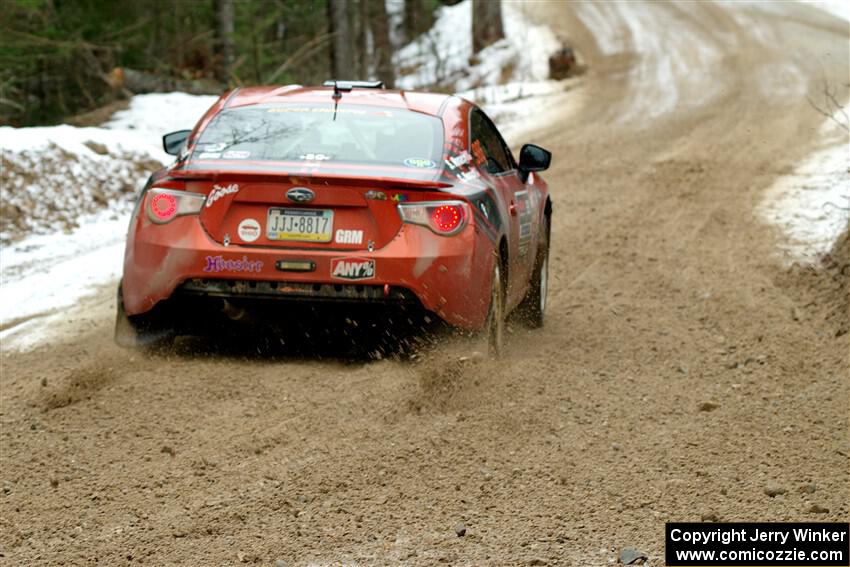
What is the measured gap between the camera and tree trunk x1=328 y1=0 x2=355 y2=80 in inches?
945

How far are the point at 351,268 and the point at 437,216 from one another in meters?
A: 0.53

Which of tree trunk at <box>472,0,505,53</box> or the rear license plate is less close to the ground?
the rear license plate

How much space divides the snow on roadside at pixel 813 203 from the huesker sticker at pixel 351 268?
5698mm

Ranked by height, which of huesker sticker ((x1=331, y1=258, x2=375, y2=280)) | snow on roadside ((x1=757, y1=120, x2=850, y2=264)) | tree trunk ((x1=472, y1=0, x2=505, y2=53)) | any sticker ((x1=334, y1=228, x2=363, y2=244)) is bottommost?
tree trunk ((x1=472, y1=0, x2=505, y2=53))

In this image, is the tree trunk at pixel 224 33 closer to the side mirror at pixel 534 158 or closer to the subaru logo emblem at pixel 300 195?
the side mirror at pixel 534 158

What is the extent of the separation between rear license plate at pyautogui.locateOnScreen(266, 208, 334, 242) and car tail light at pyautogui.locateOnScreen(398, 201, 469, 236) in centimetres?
41

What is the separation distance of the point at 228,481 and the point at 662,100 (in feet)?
64.6

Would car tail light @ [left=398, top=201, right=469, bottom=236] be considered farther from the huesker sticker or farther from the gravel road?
the gravel road

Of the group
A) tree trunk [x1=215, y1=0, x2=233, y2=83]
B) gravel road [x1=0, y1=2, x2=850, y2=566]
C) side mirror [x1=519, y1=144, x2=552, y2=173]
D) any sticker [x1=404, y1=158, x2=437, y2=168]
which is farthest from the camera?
tree trunk [x1=215, y1=0, x2=233, y2=83]

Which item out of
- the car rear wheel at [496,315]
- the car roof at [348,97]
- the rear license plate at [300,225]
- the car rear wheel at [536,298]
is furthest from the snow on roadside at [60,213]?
the car rear wheel at [536,298]

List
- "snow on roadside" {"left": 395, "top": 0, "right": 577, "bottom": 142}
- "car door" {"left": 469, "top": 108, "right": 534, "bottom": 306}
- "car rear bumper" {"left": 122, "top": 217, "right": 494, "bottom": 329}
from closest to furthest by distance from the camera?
1. "car rear bumper" {"left": 122, "top": 217, "right": 494, "bottom": 329}
2. "car door" {"left": 469, "top": 108, "right": 534, "bottom": 306}
3. "snow on roadside" {"left": 395, "top": 0, "right": 577, "bottom": 142}

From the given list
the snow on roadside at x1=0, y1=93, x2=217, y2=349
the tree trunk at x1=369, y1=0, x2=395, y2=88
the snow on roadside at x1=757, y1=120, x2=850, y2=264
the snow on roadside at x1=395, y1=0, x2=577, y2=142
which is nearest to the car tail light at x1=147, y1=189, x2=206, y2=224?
the snow on roadside at x1=0, y1=93, x2=217, y2=349

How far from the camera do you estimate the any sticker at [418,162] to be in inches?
280

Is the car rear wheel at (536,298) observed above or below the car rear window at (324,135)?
below
